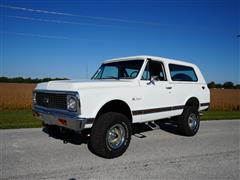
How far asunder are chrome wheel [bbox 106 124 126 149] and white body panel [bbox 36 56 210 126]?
19.1 inches

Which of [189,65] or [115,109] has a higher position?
[189,65]

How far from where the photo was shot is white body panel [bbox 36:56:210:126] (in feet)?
15.3

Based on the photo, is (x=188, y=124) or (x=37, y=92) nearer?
(x=37, y=92)

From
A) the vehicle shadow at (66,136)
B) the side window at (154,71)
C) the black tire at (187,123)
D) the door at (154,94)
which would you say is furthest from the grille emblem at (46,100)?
the black tire at (187,123)

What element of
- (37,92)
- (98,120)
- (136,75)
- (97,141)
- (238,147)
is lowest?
(238,147)

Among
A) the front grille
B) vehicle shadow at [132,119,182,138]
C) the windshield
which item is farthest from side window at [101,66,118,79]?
Result: the front grille

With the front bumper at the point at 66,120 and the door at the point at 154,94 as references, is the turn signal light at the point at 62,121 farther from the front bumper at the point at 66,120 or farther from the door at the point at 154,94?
the door at the point at 154,94

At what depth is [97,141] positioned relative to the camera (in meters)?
4.79

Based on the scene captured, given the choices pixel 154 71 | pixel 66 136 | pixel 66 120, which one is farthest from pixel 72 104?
pixel 154 71

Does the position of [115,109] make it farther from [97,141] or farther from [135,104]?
[97,141]

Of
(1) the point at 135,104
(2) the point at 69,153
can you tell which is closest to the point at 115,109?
(1) the point at 135,104

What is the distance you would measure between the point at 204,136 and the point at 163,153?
102 inches

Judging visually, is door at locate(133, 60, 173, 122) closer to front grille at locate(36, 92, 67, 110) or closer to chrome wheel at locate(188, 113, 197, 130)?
chrome wheel at locate(188, 113, 197, 130)

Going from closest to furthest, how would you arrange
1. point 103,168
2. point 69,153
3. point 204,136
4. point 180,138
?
point 103,168, point 69,153, point 180,138, point 204,136
